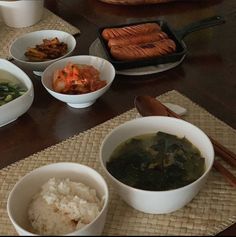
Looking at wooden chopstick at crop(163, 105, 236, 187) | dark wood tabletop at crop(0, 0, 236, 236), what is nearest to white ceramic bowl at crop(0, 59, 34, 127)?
dark wood tabletop at crop(0, 0, 236, 236)

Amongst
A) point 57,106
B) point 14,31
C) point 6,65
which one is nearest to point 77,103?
point 57,106

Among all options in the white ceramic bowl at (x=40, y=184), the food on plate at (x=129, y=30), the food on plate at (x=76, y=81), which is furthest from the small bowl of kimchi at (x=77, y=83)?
the white ceramic bowl at (x=40, y=184)

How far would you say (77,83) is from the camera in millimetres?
1070

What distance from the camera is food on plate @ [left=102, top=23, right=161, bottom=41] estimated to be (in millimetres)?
1258

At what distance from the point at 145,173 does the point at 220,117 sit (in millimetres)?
285

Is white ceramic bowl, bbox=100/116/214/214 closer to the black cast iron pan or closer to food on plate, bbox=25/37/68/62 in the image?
the black cast iron pan

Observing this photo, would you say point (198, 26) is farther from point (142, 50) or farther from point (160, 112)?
point (160, 112)

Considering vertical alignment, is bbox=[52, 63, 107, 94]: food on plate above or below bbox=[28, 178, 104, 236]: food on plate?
below

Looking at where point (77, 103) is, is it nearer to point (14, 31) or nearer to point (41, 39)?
point (41, 39)

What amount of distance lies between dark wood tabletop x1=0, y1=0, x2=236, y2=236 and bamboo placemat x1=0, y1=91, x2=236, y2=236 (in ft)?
0.09

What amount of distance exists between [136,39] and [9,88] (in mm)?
327

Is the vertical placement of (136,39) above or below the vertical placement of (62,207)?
below

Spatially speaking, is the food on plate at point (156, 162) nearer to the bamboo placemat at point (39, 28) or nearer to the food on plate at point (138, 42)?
the food on plate at point (138, 42)

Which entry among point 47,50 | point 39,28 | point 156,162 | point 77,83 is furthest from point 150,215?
point 39,28
